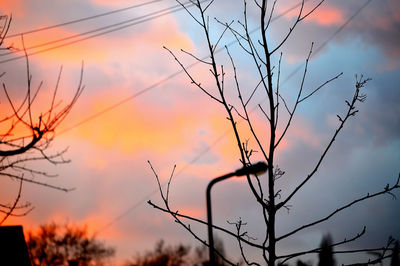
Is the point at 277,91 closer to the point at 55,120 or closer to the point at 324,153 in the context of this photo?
the point at 324,153

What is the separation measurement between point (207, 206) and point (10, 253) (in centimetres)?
500

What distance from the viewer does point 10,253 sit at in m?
7.46

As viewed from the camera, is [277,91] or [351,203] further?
[277,91]

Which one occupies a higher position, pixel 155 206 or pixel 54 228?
pixel 54 228

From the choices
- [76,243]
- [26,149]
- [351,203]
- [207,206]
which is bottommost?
[351,203]

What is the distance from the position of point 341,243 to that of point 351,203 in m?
0.32

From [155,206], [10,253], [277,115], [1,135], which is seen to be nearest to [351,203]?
[277,115]

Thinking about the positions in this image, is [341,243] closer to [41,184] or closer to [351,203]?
[351,203]

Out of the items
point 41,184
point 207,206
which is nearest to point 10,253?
point 41,184

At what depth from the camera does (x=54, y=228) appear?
40344mm

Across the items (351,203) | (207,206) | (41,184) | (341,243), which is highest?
(207,206)

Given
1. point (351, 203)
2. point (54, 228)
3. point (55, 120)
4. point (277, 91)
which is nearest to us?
point (351, 203)

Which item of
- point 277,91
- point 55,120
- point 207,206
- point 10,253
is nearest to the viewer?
point 277,91

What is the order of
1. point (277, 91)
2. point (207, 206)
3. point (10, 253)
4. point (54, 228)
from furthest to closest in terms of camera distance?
point (54, 228) → point (207, 206) → point (10, 253) → point (277, 91)
